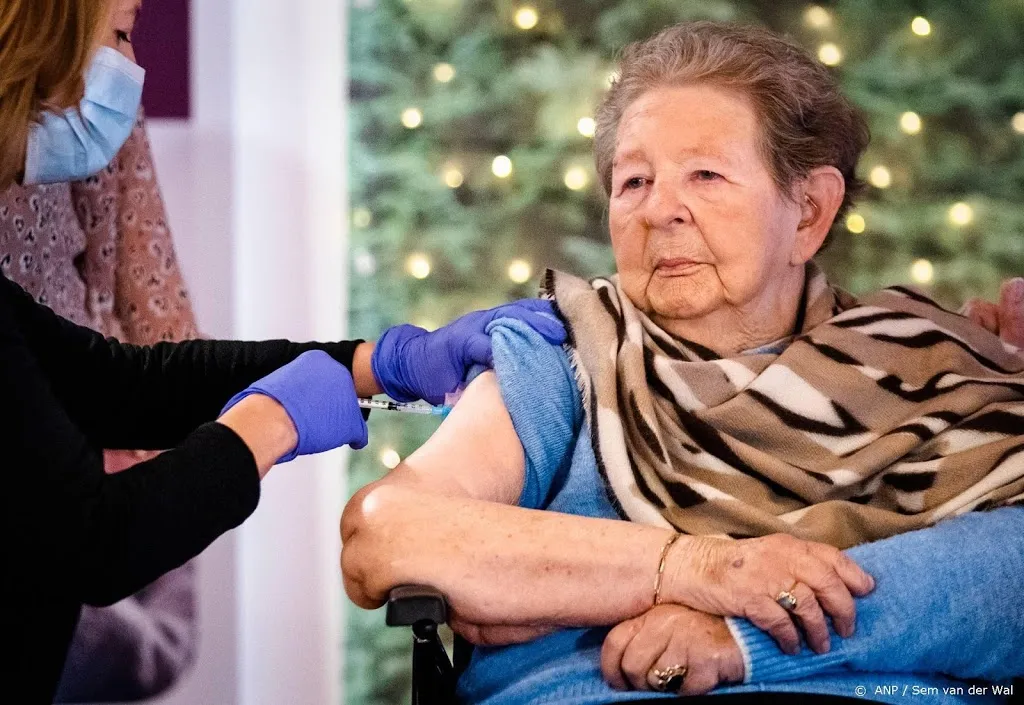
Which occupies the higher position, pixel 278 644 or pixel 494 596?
pixel 494 596

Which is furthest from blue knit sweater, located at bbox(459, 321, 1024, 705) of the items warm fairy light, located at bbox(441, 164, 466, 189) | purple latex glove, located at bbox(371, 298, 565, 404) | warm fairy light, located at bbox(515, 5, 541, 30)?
warm fairy light, located at bbox(515, 5, 541, 30)

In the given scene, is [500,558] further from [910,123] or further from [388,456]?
[910,123]

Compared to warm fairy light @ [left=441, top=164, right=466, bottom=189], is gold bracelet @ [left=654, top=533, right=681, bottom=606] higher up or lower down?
lower down

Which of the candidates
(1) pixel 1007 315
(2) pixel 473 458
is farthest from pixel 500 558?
(1) pixel 1007 315

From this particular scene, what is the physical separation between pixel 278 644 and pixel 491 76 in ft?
5.43

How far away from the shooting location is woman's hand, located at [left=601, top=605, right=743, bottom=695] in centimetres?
129

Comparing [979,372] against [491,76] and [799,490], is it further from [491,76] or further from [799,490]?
[491,76]

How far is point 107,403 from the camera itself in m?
1.76

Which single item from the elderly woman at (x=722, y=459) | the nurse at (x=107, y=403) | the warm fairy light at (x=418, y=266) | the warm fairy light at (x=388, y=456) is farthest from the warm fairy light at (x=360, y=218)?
the elderly woman at (x=722, y=459)

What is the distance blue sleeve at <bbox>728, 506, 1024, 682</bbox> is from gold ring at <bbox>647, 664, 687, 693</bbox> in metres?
0.09

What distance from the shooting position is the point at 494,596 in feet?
4.44

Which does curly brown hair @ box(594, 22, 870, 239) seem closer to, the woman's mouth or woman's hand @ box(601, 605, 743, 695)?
the woman's mouth

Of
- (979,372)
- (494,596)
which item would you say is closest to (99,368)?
(494,596)

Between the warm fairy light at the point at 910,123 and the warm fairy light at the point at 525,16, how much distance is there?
3.45ft
